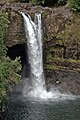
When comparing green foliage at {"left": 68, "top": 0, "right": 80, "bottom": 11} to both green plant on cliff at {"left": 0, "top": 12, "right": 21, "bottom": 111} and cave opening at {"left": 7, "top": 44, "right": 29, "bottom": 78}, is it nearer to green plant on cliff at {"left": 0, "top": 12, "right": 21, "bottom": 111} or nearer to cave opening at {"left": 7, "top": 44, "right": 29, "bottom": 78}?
cave opening at {"left": 7, "top": 44, "right": 29, "bottom": 78}

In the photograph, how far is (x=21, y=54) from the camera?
43.8 m

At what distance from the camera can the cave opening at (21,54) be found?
43.1 metres

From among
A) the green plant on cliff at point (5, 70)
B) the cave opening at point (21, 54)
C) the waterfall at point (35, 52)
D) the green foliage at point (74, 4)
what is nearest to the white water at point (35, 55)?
the waterfall at point (35, 52)

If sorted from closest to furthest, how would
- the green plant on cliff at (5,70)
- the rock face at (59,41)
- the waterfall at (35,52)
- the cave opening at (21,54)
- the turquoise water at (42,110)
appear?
the green plant on cliff at (5,70) → the turquoise water at (42,110) → the rock face at (59,41) → the waterfall at (35,52) → the cave opening at (21,54)

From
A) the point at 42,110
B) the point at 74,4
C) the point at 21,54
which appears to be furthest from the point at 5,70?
the point at 74,4

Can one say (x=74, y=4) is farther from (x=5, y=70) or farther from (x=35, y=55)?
(x=5, y=70)

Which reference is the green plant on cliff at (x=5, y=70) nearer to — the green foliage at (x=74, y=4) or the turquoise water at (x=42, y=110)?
the turquoise water at (x=42, y=110)

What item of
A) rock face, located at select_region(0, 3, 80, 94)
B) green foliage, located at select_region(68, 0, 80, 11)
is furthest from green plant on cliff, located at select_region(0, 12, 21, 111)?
green foliage, located at select_region(68, 0, 80, 11)

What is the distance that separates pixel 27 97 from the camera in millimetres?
40594

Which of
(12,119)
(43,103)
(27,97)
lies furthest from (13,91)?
(12,119)

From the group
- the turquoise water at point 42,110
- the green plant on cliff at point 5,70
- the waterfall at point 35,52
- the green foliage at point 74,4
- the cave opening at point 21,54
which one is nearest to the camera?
the green plant on cliff at point 5,70

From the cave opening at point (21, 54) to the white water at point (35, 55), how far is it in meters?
0.48

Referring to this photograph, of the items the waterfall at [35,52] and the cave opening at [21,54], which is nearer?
the waterfall at [35,52]

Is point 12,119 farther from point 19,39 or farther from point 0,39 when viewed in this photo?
point 19,39
